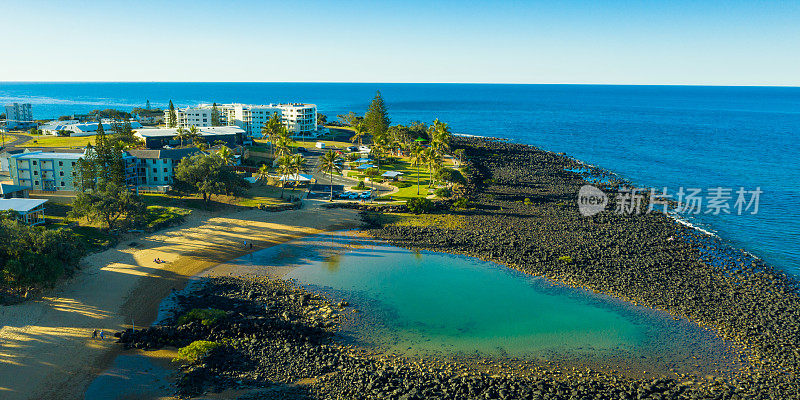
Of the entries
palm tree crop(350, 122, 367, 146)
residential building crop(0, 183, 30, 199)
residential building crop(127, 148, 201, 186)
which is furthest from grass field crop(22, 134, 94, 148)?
palm tree crop(350, 122, 367, 146)

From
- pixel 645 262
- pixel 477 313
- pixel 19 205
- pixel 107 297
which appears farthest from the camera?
pixel 19 205

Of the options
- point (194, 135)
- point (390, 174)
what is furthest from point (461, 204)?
point (194, 135)

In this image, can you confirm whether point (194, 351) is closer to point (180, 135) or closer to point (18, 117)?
point (180, 135)

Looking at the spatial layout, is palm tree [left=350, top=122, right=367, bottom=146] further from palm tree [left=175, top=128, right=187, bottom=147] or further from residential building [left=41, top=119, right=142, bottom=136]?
residential building [left=41, top=119, right=142, bottom=136]

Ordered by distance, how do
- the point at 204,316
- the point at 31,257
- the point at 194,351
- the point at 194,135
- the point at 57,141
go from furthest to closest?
1. the point at 57,141
2. the point at 194,135
3. the point at 31,257
4. the point at 204,316
5. the point at 194,351

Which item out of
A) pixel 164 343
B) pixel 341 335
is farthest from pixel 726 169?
pixel 164 343

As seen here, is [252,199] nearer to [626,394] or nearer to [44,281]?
[44,281]
